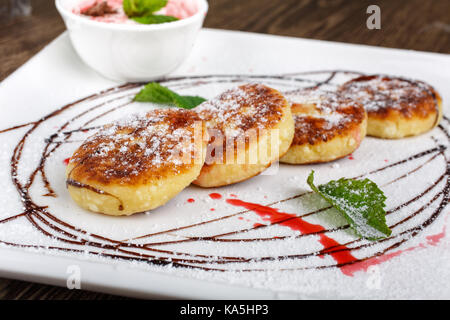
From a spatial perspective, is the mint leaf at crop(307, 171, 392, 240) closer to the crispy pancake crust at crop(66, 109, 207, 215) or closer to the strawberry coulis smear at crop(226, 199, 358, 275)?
the strawberry coulis smear at crop(226, 199, 358, 275)

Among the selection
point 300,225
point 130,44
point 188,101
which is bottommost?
point 300,225

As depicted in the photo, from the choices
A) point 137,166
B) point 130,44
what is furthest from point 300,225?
point 130,44

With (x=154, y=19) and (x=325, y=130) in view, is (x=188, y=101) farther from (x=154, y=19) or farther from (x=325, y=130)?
(x=325, y=130)

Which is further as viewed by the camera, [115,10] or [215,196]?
[115,10]

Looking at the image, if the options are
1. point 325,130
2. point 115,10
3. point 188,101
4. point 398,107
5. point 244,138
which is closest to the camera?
point 244,138

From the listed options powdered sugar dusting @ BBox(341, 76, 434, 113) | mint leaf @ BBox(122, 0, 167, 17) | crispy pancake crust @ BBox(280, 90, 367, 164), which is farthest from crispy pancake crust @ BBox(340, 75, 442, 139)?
mint leaf @ BBox(122, 0, 167, 17)

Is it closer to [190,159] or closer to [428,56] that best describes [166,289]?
[190,159]
